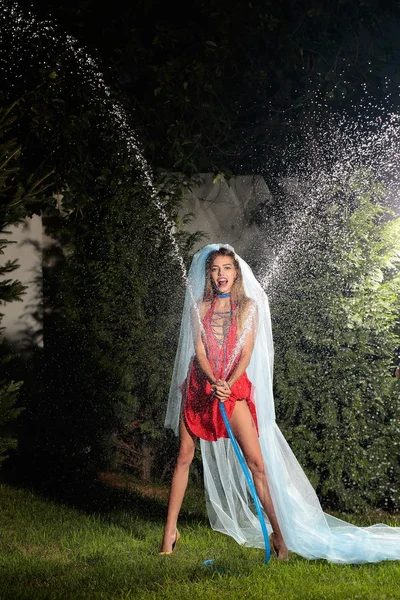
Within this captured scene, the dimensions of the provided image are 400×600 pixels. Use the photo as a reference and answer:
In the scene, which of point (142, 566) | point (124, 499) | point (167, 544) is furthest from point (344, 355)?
point (142, 566)

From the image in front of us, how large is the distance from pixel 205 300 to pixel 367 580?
1658 millimetres

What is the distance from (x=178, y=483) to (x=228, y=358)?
0.77 metres

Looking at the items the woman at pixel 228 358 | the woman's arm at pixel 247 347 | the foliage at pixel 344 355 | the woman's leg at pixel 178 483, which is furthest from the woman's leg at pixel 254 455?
the foliage at pixel 344 355

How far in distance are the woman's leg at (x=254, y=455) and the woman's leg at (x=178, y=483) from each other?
284 mm

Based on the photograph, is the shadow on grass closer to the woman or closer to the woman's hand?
the woman

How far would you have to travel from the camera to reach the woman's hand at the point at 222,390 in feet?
15.0

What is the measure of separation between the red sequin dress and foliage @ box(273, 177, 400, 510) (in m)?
1.54

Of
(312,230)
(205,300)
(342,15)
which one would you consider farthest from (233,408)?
(342,15)

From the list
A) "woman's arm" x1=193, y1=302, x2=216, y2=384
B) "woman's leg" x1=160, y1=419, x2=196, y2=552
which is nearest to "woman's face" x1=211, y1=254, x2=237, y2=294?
"woman's arm" x1=193, y1=302, x2=216, y2=384

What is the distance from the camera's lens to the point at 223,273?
4680 millimetres

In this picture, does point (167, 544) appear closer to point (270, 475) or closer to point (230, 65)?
point (270, 475)

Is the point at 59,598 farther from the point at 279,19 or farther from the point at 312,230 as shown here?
the point at 279,19

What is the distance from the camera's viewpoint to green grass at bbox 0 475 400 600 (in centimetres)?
415

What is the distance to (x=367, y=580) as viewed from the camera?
14.2ft
